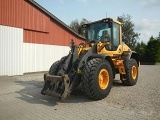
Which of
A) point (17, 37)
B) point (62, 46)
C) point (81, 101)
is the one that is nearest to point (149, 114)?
point (81, 101)

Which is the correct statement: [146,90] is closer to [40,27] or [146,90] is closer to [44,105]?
[44,105]

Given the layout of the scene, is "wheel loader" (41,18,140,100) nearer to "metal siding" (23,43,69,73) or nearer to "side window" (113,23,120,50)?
"side window" (113,23,120,50)

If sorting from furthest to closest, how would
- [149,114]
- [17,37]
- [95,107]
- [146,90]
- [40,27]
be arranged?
[40,27] < [17,37] < [146,90] < [95,107] < [149,114]

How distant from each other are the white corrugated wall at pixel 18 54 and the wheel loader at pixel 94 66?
6.48 meters

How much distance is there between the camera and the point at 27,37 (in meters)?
16.7

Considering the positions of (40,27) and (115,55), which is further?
(40,27)

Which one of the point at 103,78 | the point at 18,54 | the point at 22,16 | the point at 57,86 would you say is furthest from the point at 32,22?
the point at 57,86

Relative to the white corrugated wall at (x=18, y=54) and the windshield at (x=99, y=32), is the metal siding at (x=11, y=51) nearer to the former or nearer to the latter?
the white corrugated wall at (x=18, y=54)

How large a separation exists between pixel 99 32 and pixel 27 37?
8.40m

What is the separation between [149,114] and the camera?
6.10 meters

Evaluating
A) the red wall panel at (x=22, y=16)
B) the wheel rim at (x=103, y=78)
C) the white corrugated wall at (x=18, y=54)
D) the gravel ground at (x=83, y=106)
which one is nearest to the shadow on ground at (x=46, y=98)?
the gravel ground at (x=83, y=106)

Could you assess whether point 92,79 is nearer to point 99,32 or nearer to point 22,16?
point 99,32

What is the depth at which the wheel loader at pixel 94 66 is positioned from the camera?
289 inches

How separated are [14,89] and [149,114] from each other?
20.8ft
